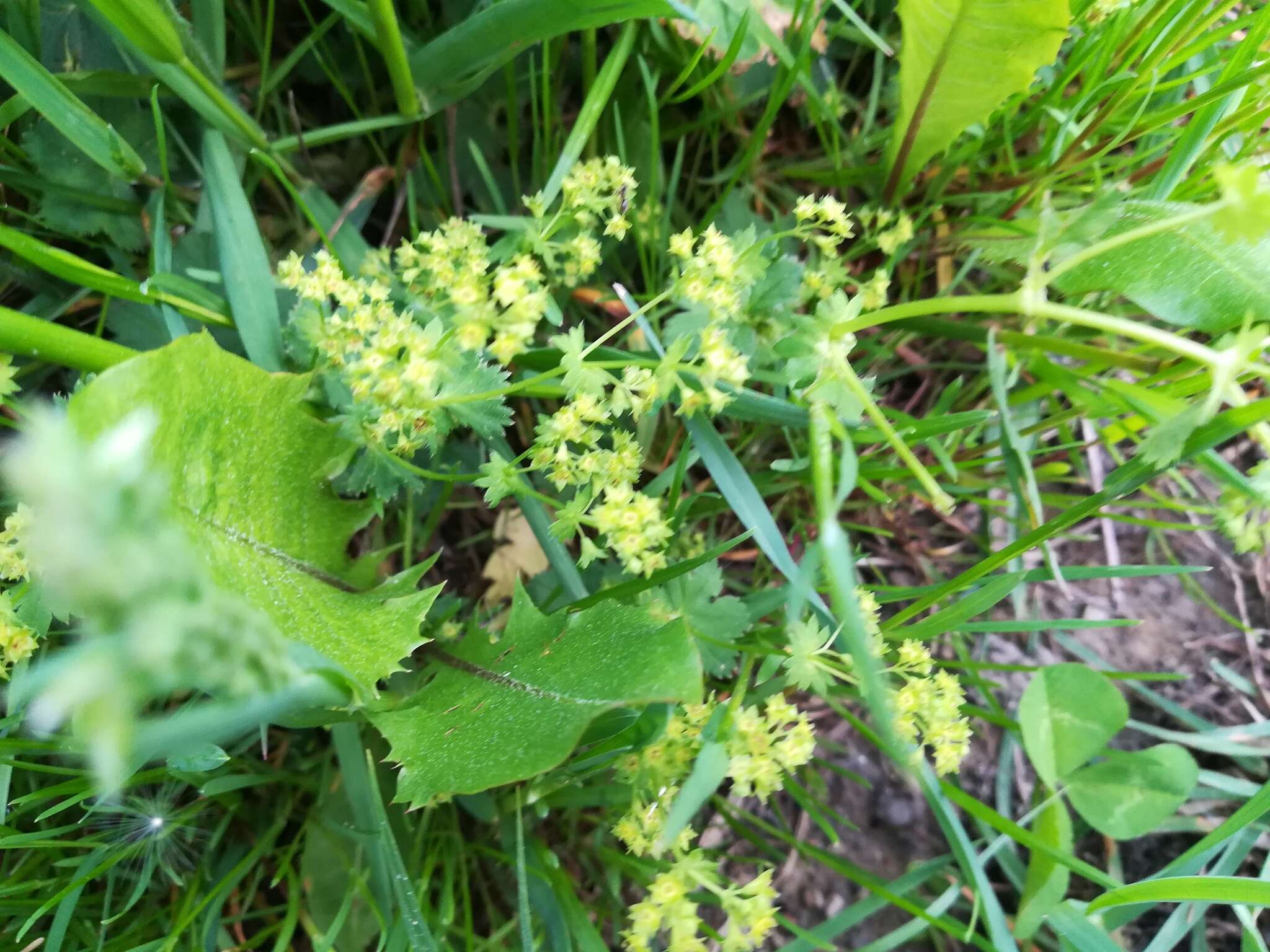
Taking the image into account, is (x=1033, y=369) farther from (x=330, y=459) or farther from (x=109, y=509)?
(x=109, y=509)

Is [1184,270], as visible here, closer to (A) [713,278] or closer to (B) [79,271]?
(A) [713,278]

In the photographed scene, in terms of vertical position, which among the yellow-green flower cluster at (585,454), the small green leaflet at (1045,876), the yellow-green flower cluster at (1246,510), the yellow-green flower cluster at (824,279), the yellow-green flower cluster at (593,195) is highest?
the yellow-green flower cluster at (593,195)

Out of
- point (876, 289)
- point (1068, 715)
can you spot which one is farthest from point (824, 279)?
point (1068, 715)

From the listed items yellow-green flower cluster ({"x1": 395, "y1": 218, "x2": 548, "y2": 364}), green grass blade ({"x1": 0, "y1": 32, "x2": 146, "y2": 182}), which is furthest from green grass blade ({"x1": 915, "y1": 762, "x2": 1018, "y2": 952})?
green grass blade ({"x1": 0, "y1": 32, "x2": 146, "y2": 182})

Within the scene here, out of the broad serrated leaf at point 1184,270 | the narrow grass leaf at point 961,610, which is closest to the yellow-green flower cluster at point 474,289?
the narrow grass leaf at point 961,610

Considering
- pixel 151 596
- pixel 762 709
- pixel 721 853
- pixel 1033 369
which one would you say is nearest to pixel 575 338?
pixel 151 596

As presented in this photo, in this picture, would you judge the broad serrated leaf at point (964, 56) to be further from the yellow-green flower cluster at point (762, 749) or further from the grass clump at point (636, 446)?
the yellow-green flower cluster at point (762, 749)
